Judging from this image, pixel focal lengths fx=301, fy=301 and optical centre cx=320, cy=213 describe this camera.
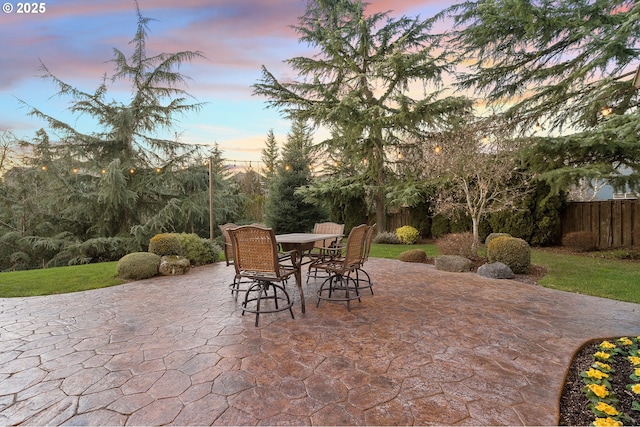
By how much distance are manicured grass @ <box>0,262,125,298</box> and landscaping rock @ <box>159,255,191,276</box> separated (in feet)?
2.61

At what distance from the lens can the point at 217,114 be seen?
11.1 metres

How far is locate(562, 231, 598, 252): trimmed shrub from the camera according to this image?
8.40m

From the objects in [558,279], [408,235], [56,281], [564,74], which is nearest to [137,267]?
[56,281]

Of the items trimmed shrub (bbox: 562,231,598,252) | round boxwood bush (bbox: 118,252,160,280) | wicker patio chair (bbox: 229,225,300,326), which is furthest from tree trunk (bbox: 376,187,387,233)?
wicker patio chair (bbox: 229,225,300,326)

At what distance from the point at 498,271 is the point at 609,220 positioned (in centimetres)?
572

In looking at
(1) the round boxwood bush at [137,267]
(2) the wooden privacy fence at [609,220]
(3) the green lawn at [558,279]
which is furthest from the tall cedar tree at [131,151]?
(2) the wooden privacy fence at [609,220]

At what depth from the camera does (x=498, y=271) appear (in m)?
5.77

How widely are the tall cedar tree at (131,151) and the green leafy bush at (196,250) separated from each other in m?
3.59

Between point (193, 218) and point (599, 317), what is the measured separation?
1144cm

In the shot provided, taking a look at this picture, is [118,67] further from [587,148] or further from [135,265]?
[587,148]

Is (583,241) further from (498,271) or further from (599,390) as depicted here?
(599,390)

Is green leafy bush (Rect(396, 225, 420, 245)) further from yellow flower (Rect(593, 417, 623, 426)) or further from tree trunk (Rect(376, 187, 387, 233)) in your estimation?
yellow flower (Rect(593, 417, 623, 426))

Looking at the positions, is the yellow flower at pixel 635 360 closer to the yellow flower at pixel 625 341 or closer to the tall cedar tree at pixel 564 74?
the yellow flower at pixel 625 341

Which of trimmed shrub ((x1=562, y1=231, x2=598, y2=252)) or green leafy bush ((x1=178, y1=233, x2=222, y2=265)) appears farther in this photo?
trimmed shrub ((x1=562, y1=231, x2=598, y2=252))
